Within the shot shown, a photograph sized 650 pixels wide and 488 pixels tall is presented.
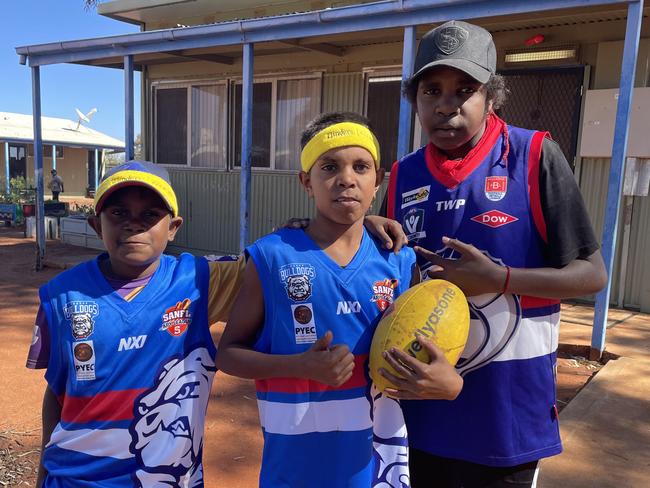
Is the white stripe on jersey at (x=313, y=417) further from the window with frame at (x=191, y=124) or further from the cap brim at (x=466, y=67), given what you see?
the window with frame at (x=191, y=124)

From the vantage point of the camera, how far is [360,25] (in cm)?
670

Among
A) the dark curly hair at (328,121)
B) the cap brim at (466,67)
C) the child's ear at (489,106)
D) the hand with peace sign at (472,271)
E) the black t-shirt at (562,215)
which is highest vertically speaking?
the cap brim at (466,67)

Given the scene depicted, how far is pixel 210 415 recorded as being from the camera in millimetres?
4262

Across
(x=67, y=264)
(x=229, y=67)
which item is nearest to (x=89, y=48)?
(x=229, y=67)

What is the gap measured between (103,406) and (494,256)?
1.35m

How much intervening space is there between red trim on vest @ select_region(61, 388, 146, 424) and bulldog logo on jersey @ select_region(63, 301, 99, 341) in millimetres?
204

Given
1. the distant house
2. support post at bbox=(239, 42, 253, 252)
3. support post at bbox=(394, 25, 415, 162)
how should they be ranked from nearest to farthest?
support post at bbox=(394, 25, 415, 162) → support post at bbox=(239, 42, 253, 252) → the distant house

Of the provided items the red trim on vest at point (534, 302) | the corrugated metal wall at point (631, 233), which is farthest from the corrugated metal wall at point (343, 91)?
the red trim on vest at point (534, 302)

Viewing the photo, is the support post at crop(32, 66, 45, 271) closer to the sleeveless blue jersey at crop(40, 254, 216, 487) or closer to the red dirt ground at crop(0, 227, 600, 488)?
the red dirt ground at crop(0, 227, 600, 488)

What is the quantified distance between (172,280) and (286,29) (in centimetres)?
623

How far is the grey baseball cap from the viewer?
1.69 m

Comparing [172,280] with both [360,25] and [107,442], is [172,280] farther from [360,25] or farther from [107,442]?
[360,25]

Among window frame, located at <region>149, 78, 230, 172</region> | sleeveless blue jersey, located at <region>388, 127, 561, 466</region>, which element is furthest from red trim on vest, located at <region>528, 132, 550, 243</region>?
window frame, located at <region>149, 78, 230, 172</region>

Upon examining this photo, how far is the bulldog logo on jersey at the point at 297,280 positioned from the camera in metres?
1.71
